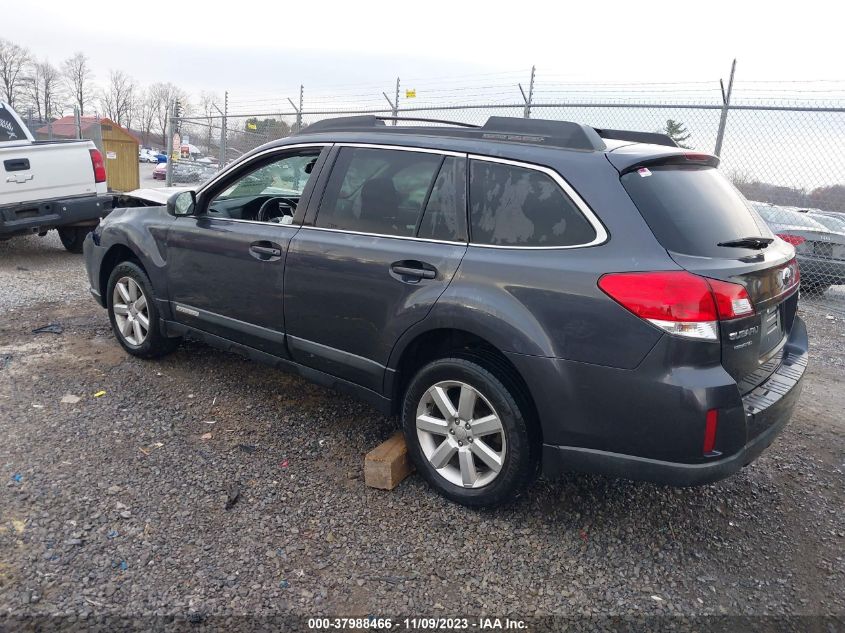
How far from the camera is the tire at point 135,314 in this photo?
181 inches

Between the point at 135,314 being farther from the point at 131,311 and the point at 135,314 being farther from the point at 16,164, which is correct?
the point at 16,164

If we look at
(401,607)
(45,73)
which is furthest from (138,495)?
(45,73)

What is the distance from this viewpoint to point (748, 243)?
2814 millimetres

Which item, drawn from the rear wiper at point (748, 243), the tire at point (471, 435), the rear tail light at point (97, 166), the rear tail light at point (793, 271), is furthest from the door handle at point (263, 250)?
the rear tail light at point (97, 166)

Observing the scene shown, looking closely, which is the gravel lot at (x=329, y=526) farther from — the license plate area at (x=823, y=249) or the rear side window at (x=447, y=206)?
the license plate area at (x=823, y=249)

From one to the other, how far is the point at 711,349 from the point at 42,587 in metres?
2.69

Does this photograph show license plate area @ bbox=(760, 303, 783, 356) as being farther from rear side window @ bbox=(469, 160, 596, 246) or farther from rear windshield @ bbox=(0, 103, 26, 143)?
rear windshield @ bbox=(0, 103, 26, 143)

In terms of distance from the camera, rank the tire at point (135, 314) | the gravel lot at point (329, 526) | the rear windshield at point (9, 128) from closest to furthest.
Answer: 1. the gravel lot at point (329, 526)
2. the tire at point (135, 314)
3. the rear windshield at point (9, 128)

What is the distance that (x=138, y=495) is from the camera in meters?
3.10

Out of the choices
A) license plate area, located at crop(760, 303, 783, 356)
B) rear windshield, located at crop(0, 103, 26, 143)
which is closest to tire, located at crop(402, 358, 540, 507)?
license plate area, located at crop(760, 303, 783, 356)

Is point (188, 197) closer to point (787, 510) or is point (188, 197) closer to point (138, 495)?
point (138, 495)

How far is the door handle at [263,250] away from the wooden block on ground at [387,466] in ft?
4.08

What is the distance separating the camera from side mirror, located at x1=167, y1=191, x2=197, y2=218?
167 inches

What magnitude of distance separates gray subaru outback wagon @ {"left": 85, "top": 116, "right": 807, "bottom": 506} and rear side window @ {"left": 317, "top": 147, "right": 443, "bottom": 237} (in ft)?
0.04
